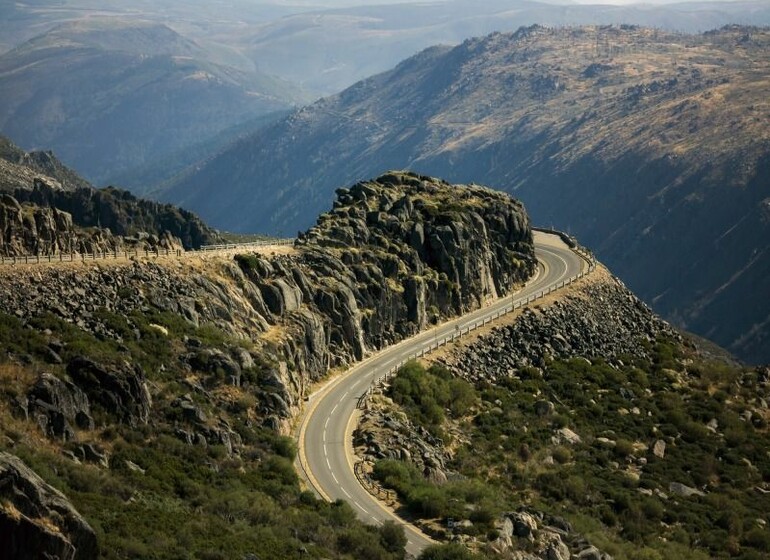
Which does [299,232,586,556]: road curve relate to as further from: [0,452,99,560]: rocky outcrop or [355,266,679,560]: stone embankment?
[0,452,99,560]: rocky outcrop

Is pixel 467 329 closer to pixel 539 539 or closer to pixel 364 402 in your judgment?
pixel 364 402

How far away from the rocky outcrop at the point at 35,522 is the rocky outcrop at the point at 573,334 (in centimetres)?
6253

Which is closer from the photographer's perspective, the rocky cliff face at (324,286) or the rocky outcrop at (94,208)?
the rocky cliff face at (324,286)

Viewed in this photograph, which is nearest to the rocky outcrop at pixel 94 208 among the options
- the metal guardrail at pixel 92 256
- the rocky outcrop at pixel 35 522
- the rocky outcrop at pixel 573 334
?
the rocky outcrop at pixel 573 334

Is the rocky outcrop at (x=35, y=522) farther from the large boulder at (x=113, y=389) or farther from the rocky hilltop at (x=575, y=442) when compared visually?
the rocky hilltop at (x=575, y=442)

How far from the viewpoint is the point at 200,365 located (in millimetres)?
73812

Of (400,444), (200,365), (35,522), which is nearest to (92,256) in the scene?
(200,365)

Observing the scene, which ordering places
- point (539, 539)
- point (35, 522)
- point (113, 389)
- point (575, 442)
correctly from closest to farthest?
point (35, 522) < point (113, 389) < point (539, 539) < point (575, 442)

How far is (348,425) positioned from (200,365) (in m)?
13.2

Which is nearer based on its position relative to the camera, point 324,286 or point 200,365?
point 200,365

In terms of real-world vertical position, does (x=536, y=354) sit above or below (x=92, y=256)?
below

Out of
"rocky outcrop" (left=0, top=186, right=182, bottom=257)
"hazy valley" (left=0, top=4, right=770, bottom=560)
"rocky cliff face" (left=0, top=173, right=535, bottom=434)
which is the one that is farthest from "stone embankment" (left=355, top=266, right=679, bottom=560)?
"rocky outcrop" (left=0, top=186, right=182, bottom=257)

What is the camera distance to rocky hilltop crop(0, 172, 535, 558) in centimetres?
5388

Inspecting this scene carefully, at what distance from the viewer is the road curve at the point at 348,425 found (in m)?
67.6
